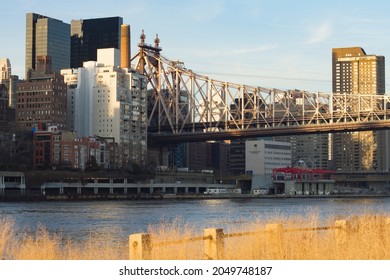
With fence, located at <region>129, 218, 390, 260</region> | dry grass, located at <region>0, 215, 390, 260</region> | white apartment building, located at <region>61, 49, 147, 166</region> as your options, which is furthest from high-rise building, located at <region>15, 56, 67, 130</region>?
fence, located at <region>129, 218, 390, 260</region>

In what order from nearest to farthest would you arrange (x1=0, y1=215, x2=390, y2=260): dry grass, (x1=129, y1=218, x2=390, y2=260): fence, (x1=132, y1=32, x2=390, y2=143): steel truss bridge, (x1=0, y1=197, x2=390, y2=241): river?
1. (x1=129, y1=218, x2=390, y2=260): fence
2. (x1=0, y1=215, x2=390, y2=260): dry grass
3. (x1=0, y1=197, x2=390, y2=241): river
4. (x1=132, y1=32, x2=390, y2=143): steel truss bridge

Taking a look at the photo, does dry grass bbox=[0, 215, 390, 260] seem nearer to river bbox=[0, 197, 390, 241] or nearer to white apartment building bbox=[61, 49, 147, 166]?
river bbox=[0, 197, 390, 241]

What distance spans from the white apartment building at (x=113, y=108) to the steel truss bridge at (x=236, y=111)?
463 centimetres

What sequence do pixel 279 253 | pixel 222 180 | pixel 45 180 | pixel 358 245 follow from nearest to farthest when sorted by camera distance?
pixel 279 253
pixel 358 245
pixel 45 180
pixel 222 180

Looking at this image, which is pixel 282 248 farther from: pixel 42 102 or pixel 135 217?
pixel 42 102

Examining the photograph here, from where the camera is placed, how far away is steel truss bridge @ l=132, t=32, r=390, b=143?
135 m

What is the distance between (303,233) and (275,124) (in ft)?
418

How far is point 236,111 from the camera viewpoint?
503 ft

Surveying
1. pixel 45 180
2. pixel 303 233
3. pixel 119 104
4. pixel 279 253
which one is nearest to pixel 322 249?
pixel 303 233

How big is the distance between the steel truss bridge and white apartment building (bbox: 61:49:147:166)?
463 cm

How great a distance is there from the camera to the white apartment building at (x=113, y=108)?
162375mm

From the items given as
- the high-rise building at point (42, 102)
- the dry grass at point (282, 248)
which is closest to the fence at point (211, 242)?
the dry grass at point (282, 248)

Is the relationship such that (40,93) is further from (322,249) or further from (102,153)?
(322,249)

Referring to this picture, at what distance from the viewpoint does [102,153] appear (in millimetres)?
153250
